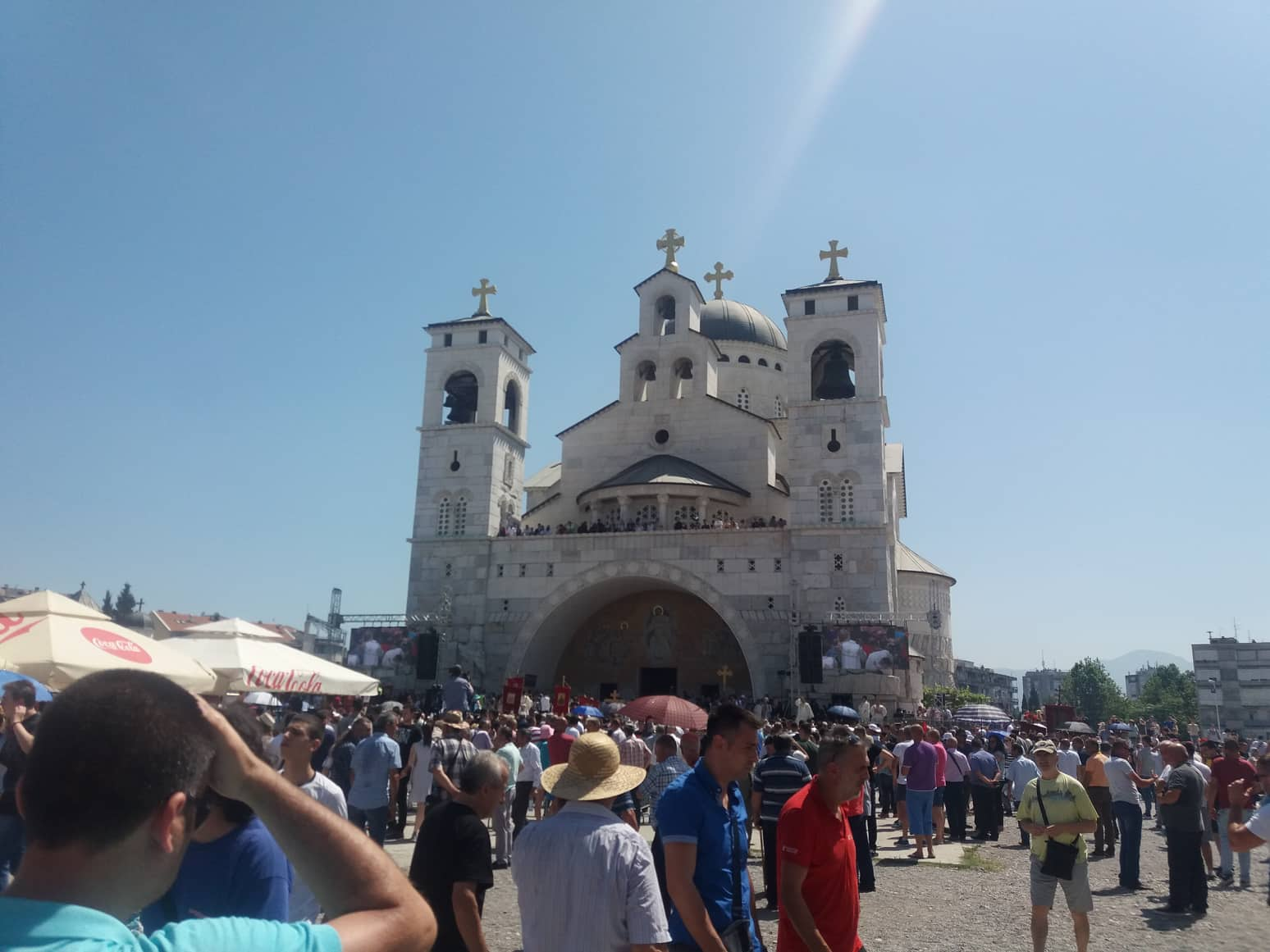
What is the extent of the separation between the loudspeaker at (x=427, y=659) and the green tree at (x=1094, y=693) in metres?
88.3

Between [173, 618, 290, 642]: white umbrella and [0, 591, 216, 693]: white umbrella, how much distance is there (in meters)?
3.68

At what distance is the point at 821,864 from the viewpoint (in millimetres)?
4402

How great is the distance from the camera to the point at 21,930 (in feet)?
4.72

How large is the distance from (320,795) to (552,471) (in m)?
41.2

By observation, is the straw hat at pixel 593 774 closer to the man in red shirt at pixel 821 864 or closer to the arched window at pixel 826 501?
the man in red shirt at pixel 821 864

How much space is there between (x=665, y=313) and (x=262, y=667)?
25.8m

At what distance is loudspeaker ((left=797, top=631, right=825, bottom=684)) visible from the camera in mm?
28141

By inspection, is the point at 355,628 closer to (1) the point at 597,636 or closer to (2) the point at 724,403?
(1) the point at 597,636

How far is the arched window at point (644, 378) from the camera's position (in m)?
36.9

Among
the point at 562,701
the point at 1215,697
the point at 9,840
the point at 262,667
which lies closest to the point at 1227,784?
the point at 9,840

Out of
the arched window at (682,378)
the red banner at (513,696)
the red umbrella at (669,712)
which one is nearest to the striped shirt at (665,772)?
the red umbrella at (669,712)

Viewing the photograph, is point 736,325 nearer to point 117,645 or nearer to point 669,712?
point 669,712

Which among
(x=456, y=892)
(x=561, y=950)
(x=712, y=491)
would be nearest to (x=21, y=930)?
(x=561, y=950)

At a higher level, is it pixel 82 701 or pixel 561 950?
pixel 82 701
